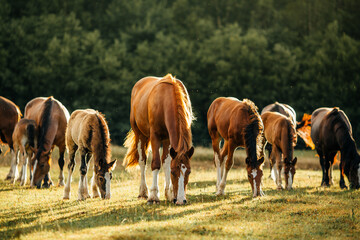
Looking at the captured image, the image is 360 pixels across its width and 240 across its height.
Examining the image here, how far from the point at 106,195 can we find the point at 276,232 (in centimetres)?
397

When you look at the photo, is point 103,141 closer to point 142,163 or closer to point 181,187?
point 142,163

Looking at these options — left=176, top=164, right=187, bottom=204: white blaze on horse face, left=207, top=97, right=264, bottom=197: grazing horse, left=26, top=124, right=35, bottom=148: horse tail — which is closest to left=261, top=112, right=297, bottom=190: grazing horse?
left=207, top=97, right=264, bottom=197: grazing horse

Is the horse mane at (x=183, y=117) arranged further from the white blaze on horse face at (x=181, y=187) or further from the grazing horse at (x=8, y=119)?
the grazing horse at (x=8, y=119)

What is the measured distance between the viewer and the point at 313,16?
3738cm

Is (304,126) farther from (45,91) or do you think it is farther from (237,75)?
(45,91)

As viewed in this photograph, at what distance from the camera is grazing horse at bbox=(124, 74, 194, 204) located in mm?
7730

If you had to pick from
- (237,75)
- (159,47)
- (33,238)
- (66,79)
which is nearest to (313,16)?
(237,75)

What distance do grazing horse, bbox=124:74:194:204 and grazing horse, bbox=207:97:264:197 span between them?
1.36 meters

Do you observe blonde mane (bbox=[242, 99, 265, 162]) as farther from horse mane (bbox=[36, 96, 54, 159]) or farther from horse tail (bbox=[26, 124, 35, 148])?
horse tail (bbox=[26, 124, 35, 148])

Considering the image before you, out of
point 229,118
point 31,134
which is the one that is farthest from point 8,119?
point 229,118

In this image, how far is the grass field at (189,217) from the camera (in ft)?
20.5

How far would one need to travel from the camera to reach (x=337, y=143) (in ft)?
40.7

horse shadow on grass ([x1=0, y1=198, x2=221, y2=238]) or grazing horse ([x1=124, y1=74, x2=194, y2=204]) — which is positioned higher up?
grazing horse ([x1=124, y1=74, x2=194, y2=204])

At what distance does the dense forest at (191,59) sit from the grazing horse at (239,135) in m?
20.0
